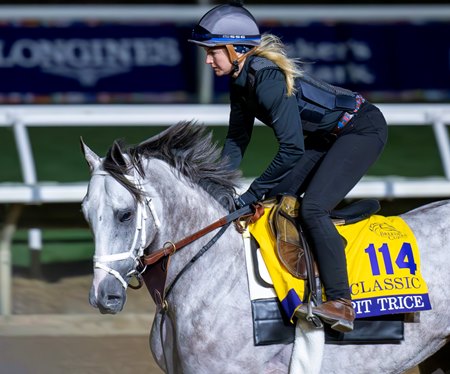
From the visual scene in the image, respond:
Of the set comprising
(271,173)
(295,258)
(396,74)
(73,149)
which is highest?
(271,173)

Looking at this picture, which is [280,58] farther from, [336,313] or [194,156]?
[336,313]

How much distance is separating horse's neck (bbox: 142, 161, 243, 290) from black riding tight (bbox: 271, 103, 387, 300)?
36 centimetres

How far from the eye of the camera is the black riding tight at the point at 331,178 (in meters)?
4.13

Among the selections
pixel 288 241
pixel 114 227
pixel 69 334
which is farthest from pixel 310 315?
pixel 69 334

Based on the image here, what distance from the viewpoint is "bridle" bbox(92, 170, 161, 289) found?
3912 millimetres

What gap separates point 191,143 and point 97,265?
743 millimetres

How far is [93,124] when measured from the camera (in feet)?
22.4

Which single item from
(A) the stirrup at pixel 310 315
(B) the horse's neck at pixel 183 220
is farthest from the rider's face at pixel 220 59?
(A) the stirrup at pixel 310 315

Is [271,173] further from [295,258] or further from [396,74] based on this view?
[396,74]

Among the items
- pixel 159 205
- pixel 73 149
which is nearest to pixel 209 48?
pixel 159 205

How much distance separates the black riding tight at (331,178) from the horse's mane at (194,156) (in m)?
0.28

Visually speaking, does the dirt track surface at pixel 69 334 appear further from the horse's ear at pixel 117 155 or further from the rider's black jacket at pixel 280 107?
the horse's ear at pixel 117 155

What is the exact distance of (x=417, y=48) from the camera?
404 inches

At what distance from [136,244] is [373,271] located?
1.08 meters
